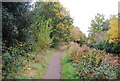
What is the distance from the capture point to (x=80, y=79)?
5.55 meters

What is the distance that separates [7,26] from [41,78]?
2743mm

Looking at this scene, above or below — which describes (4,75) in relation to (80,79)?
above

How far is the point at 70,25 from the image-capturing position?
19.2 meters

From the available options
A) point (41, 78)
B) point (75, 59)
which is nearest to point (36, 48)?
point (75, 59)

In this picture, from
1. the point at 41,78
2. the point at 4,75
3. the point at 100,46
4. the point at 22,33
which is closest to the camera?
the point at 4,75

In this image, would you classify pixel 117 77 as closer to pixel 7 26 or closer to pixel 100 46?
→ pixel 7 26

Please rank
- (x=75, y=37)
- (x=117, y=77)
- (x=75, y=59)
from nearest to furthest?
(x=117, y=77)
(x=75, y=59)
(x=75, y=37)

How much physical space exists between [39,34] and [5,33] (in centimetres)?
498

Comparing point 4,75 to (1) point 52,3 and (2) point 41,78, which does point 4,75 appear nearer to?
(2) point 41,78

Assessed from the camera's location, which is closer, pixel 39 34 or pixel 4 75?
pixel 4 75

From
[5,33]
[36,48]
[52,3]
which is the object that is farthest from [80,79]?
[52,3]

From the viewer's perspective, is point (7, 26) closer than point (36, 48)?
Yes

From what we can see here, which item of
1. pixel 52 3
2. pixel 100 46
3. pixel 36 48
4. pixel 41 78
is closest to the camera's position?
pixel 41 78

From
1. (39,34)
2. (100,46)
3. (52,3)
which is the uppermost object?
(52,3)
